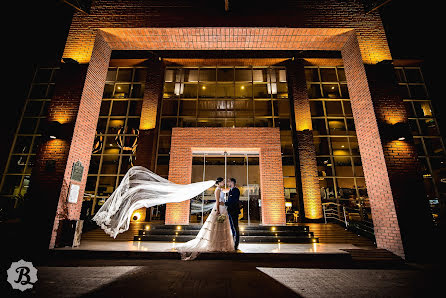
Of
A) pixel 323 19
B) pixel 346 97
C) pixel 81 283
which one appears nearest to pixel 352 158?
pixel 346 97

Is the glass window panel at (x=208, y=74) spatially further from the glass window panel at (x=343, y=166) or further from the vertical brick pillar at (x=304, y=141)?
the glass window panel at (x=343, y=166)

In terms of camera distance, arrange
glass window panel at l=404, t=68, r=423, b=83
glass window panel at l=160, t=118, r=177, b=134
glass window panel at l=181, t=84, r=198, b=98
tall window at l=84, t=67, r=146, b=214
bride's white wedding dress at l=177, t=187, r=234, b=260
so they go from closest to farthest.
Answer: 1. bride's white wedding dress at l=177, t=187, r=234, b=260
2. tall window at l=84, t=67, r=146, b=214
3. glass window panel at l=404, t=68, r=423, b=83
4. glass window panel at l=160, t=118, r=177, b=134
5. glass window panel at l=181, t=84, r=198, b=98

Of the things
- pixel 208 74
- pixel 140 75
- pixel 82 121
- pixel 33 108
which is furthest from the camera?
pixel 140 75

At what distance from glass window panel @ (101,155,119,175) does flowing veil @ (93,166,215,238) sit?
6.15m

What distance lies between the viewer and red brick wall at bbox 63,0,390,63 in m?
6.53

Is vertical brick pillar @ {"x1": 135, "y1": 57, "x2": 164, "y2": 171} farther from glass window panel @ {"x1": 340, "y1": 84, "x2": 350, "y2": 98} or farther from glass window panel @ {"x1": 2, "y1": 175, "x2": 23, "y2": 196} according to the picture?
glass window panel @ {"x1": 340, "y1": 84, "x2": 350, "y2": 98}

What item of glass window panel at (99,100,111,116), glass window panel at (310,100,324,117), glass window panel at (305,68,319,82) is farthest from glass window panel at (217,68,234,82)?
glass window panel at (99,100,111,116)

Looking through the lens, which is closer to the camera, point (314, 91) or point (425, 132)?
point (425, 132)

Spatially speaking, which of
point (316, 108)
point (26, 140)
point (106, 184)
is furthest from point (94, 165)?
point (316, 108)

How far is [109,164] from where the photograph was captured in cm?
1120

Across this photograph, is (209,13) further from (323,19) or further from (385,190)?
(385,190)

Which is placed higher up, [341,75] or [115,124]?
[341,75]

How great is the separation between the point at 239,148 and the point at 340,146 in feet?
21.1

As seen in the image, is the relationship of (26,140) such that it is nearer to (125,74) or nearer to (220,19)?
(125,74)
